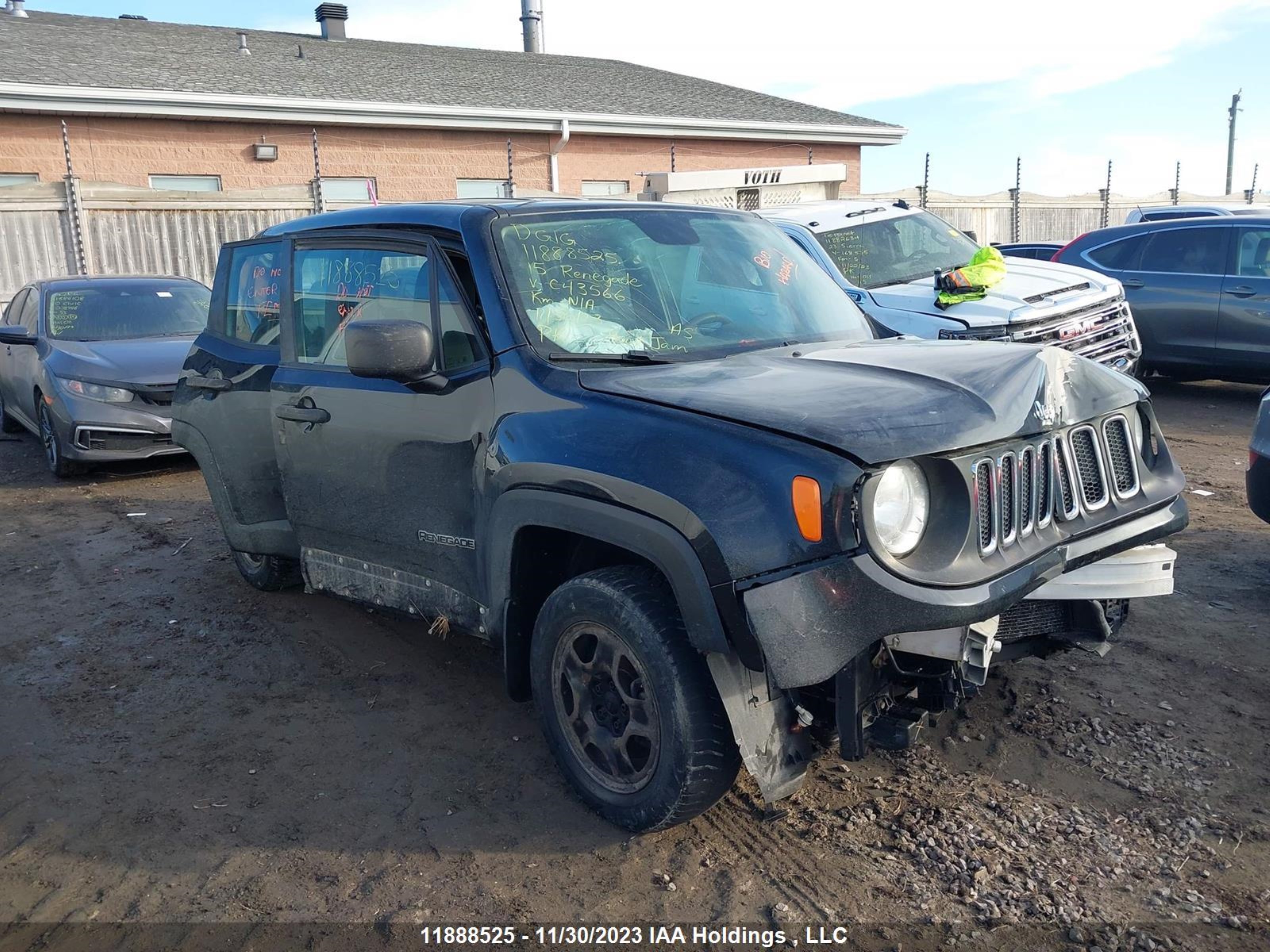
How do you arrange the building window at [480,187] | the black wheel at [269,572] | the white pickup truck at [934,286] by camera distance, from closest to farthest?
the black wheel at [269,572] < the white pickup truck at [934,286] < the building window at [480,187]

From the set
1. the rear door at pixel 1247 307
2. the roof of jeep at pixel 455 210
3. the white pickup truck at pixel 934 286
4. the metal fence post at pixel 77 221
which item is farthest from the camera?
the metal fence post at pixel 77 221

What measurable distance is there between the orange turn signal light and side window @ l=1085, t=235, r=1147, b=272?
31.3 ft

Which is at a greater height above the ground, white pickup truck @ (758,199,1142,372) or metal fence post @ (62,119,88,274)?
metal fence post @ (62,119,88,274)

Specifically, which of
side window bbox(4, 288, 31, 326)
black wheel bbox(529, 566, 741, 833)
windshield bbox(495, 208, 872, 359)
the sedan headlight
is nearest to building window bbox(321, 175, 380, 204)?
side window bbox(4, 288, 31, 326)

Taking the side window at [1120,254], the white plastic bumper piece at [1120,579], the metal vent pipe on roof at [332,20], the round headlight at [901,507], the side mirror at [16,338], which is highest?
the metal vent pipe on roof at [332,20]

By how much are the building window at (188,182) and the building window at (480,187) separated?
14.4ft

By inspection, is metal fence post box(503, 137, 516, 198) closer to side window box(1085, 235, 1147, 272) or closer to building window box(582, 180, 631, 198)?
building window box(582, 180, 631, 198)

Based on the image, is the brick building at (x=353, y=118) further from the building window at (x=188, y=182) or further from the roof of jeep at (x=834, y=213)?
the roof of jeep at (x=834, y=213)

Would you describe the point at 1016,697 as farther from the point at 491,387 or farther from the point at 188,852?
the point at 188,852

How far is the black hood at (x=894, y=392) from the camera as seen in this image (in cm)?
282

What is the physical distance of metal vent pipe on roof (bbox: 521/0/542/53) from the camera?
90.1ft

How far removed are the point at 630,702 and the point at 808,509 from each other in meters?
0.90

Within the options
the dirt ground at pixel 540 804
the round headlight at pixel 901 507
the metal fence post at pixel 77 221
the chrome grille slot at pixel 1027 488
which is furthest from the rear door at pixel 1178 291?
the metal fence post at pixel 77 221

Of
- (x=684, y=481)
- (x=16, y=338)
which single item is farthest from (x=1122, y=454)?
(x=16, y=338)
